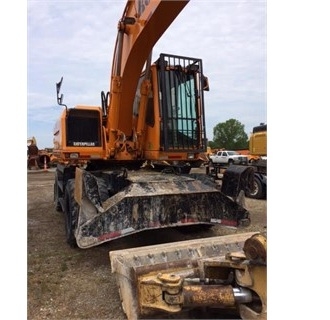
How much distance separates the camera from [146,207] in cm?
340

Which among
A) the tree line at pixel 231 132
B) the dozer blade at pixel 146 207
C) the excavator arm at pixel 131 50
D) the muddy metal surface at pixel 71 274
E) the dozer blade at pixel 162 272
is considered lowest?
the muddy metal surface at pixel 71 274

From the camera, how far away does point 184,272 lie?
257cm

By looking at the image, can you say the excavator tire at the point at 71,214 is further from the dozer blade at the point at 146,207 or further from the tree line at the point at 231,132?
the tree line at the point at 231,132

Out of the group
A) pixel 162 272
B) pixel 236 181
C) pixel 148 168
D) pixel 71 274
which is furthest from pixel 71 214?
pixel 236 181

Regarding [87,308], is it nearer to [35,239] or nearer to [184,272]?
[184,272]

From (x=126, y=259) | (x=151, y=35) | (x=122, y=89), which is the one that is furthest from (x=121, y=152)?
(x=126, y=259)

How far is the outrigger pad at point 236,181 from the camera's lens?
156 inches

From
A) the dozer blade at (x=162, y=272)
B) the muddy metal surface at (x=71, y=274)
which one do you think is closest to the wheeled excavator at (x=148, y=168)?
the dozer blade at (x=162, y=272)

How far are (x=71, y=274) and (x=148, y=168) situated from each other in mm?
1996

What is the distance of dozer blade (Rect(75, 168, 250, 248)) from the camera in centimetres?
324

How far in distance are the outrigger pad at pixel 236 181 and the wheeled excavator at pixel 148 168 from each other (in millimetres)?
12

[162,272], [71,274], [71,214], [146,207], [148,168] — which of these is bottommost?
[71,274]

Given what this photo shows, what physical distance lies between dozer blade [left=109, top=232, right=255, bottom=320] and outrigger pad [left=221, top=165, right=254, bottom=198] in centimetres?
86

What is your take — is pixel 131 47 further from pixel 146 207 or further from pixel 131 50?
pixel 146 207
